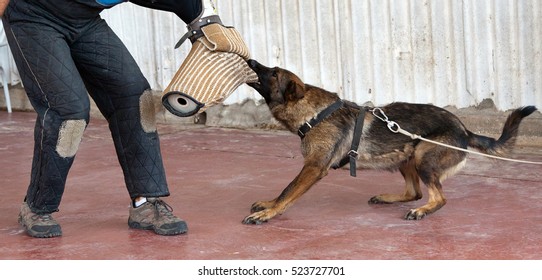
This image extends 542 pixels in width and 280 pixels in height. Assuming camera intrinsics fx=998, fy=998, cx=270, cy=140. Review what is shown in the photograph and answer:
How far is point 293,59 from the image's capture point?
30.0ft

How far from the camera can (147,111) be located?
19.4 ft

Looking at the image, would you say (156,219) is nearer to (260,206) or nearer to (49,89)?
(260,206)

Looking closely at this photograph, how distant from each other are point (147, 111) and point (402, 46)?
3191 millimetres

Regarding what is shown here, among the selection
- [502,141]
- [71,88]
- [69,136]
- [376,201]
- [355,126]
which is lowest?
[376,201]

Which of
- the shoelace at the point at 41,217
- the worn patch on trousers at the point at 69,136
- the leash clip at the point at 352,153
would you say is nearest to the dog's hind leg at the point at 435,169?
the leash clip at the point at 352,153

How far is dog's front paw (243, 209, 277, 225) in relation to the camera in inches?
239

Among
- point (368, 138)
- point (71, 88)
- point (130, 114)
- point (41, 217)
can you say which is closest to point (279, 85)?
point (368, 138)

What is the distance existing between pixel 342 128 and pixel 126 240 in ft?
4.97

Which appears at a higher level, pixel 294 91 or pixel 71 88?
pixel 71 88

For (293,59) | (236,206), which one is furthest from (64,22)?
(293,59)

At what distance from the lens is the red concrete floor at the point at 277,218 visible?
5.51 meters

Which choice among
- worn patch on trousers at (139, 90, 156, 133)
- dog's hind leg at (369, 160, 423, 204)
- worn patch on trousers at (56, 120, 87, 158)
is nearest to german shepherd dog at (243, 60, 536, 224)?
dog's hind leg at (369, 160, 423, 204)

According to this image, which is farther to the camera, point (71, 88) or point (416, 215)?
Answer: point (416, 215)
